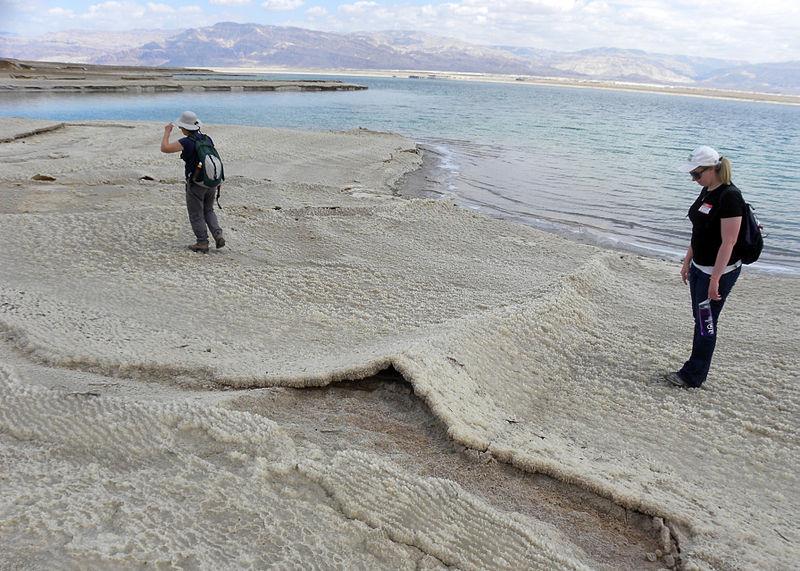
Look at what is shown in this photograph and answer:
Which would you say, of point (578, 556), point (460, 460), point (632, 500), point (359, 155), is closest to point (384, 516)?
point (460, 460)

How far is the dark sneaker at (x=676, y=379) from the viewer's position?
463cm

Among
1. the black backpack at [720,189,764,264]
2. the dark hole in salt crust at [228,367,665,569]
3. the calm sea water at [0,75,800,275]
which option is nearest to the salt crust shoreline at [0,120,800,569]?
the dark hole in salt crust at [228,367,665,569]

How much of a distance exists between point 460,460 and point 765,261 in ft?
31.8

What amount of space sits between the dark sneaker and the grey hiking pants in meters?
5.23

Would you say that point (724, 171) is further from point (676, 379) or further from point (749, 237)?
point (676, 379)

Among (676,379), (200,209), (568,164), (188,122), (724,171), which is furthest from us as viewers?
(568,164)

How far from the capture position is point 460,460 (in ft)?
10.9

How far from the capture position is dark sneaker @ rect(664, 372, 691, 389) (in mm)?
4633

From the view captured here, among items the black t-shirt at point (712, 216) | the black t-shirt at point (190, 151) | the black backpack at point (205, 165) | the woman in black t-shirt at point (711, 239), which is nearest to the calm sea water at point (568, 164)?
the woman in black t-shirt at point (711, 239)

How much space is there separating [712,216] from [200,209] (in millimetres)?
5427

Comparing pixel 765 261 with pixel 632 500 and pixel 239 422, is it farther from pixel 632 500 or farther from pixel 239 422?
pixel 239 422

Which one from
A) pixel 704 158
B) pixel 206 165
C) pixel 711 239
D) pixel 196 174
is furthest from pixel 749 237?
pixel 196 174

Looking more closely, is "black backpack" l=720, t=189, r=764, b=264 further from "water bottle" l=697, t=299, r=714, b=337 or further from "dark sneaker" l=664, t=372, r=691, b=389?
"dark sneaker" l=664, t=372, r=691, b=389

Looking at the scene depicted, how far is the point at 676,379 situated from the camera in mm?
4676
